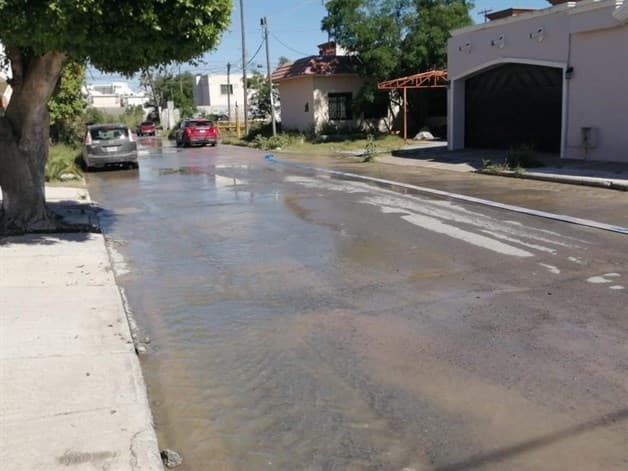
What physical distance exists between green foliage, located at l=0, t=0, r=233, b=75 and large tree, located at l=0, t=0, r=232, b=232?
1 centimetres

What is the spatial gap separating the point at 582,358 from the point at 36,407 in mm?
3985

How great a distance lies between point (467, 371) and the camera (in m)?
5.25

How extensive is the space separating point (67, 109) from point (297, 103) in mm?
17120

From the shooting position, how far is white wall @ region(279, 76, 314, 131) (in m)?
40.6

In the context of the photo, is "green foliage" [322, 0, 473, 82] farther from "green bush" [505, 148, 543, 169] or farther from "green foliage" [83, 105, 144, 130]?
"green foliage" [83, 105, 144, 130]

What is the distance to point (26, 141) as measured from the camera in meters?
10.4

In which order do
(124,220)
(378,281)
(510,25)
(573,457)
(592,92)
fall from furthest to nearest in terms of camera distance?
(510,25) < (592,92) < (124,220) < (378,281) < (573,457)

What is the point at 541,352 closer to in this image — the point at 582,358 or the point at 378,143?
the point at 582,358

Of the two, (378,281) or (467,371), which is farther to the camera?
(378,281)

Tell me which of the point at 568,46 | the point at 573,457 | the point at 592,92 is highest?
the point at 568,46

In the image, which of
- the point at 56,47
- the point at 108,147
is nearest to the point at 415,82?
the point at 108,147

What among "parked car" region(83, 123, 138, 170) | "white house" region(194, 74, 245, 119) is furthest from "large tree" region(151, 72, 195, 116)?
"parked car" region(83, 123, 138, 170)

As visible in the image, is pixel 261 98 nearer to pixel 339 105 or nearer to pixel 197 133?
pixel 339 105

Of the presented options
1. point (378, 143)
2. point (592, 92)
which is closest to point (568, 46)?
point (592, 92)
